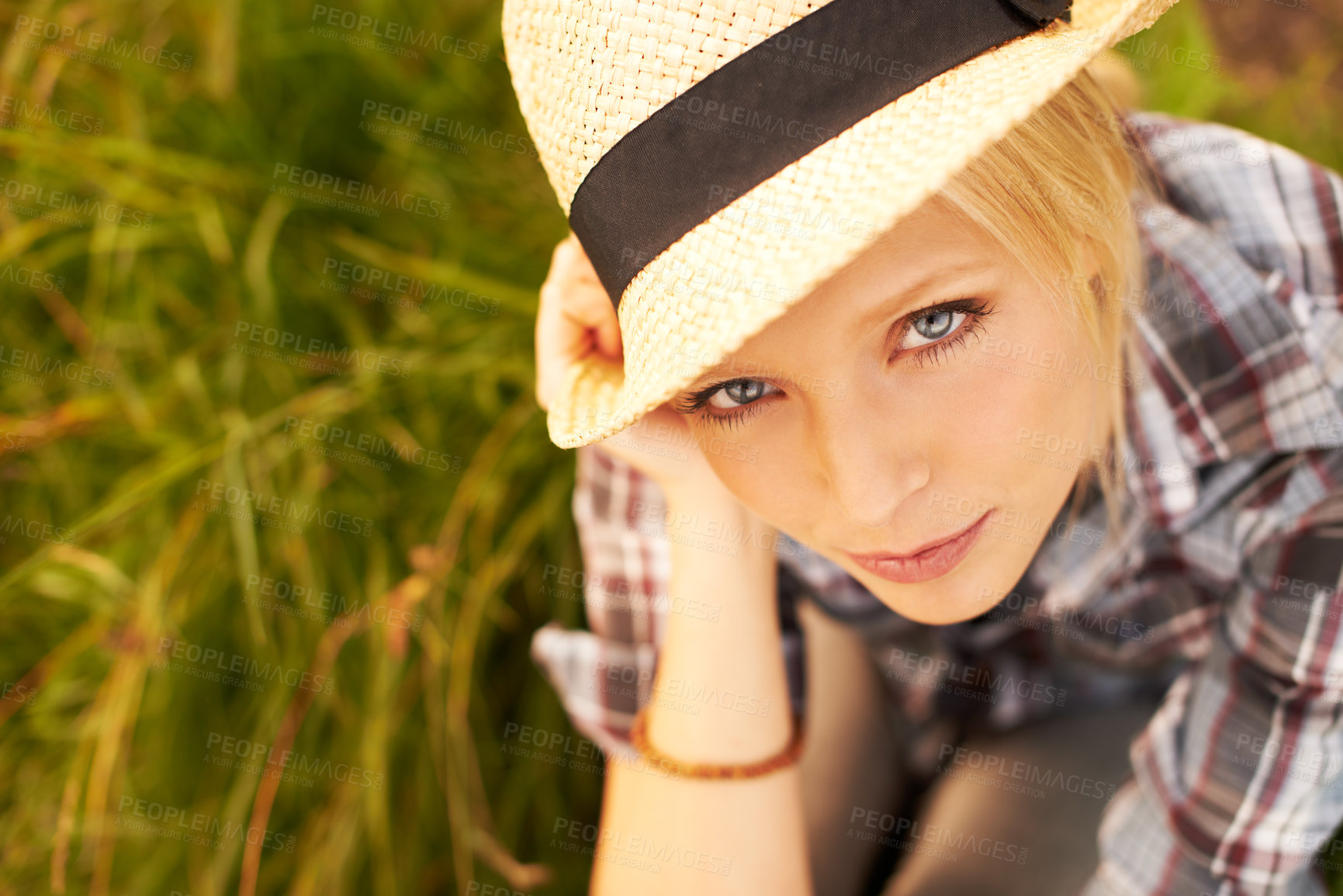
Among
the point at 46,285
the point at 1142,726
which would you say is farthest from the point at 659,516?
the point at 46,285

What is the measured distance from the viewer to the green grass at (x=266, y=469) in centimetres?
170

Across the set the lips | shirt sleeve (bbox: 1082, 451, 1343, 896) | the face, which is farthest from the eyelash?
shirt sleeve (bbox: 1082, 451, 1343, 896)

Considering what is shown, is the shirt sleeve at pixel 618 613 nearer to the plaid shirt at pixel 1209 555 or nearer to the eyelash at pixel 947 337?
the plaid shirt at pixel 1209 555

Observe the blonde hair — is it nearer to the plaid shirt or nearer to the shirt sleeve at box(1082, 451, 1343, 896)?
the plaid shirt

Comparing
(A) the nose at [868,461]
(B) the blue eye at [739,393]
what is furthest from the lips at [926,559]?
(B) the blue eye at [739,393]

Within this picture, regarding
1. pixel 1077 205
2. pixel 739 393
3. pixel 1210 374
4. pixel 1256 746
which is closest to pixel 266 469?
pixel 739 393

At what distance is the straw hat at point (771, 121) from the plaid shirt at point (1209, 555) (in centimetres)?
41

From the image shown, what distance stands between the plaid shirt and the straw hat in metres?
0.41

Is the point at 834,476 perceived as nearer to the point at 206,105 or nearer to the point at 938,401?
the point at 938,401

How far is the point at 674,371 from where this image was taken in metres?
0.75

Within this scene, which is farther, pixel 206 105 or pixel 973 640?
pixel 206 105

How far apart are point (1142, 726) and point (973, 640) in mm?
352

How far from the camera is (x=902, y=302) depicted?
2.51 ft

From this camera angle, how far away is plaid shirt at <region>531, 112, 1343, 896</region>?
111 centimetres
